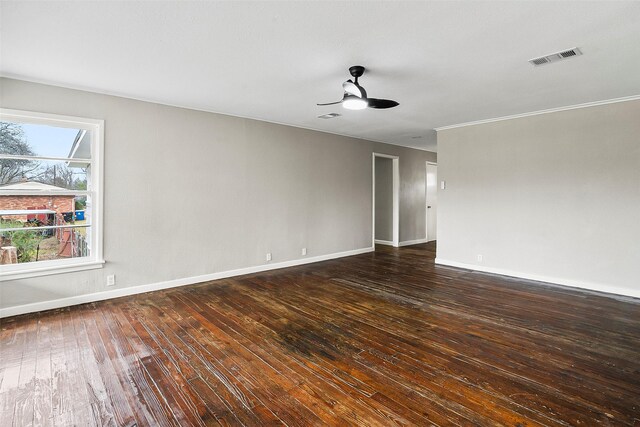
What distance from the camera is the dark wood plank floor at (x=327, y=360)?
188 centimetres

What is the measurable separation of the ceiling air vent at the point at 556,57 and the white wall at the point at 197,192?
3.70 m

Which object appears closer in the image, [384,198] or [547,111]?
[547,111]

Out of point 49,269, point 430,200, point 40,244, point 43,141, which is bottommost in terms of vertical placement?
point 49,269

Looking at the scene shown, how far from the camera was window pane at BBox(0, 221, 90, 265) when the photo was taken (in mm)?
3455

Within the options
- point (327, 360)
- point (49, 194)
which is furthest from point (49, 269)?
point (327, 360)

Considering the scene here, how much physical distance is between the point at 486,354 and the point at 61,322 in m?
4.03

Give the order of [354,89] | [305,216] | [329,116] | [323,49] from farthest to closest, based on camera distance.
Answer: [305,216], [329,116], [354,89], [323,49]

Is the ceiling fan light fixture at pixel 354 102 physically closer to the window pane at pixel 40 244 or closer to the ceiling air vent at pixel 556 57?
the ceiling air vent at pixel 556 57

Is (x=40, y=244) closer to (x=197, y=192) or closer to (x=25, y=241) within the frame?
(x=25, y=241)

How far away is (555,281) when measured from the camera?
4633 millimetres

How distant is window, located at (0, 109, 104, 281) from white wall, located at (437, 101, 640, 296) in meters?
5.41

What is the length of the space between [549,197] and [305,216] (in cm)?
387

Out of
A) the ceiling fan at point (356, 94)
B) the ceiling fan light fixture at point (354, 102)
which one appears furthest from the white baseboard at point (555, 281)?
the ceiling fan light fixture at point (354, 102)

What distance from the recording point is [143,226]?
4148 mm
